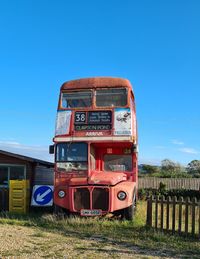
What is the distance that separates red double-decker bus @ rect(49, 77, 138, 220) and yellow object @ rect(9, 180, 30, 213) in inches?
170

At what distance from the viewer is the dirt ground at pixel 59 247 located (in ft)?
24.3

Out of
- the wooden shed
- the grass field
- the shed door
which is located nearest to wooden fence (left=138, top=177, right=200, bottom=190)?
Answer: the wooden shed

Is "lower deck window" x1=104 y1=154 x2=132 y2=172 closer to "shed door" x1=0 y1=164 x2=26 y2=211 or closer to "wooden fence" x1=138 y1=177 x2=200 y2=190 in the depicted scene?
"shed door" x1=0 y1=164 x2=26 y2=211

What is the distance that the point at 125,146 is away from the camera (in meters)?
14.0

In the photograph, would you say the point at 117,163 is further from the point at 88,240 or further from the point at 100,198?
the point at 88,240

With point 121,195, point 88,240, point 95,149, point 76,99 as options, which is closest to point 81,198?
point 121,195

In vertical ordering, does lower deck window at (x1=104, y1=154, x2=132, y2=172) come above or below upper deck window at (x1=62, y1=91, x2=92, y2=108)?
below

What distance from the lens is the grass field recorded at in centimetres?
763

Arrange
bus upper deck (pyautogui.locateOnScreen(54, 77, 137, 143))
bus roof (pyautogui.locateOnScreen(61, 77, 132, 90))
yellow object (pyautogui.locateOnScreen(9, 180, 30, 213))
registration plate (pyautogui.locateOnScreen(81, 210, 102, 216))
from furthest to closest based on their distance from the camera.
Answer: yellow object (pyautogui.locateOnScreen(9, 180, 30, 213))
bus roof (pyautogui.locateOnScreen(61, 77, 132, 90))
bus upper deck (pyautogui.locateOnScreen(54, 77, 137, 143))
registration plate (pyautogui.locateOnScreen(81, 210, 102, 216))

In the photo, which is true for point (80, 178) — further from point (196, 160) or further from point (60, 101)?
point (196, 160)

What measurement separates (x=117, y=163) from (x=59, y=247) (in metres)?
6.55

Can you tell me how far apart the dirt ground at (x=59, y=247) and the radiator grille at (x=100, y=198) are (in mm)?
2373

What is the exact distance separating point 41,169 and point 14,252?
13.3 meters

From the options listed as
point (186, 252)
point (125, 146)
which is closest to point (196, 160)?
point (125, 146)
